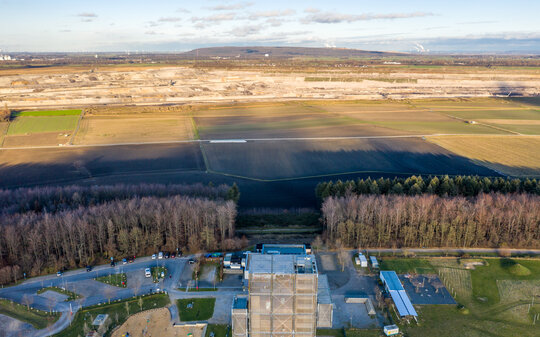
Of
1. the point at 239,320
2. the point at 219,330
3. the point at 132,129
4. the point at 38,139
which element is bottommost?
the point at 219,330

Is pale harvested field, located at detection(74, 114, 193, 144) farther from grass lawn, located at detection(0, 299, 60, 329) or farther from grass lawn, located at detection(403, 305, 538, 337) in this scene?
grass lawn, located at detection(403, 305, 538, 337)

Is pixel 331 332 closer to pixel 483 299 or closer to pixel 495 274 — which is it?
pixel 483 299

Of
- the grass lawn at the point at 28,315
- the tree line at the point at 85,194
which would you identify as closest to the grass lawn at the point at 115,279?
the grass lawn at the point at 28,315

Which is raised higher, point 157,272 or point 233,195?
point 233,195

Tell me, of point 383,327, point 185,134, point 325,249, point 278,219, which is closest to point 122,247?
point 278,219

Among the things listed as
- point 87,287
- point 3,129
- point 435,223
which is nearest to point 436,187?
point 435,223

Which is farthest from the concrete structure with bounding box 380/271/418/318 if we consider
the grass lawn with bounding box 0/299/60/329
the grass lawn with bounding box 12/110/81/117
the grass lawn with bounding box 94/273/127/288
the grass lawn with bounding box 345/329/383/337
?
the grass lawn with bounding box 12/110/81/117
